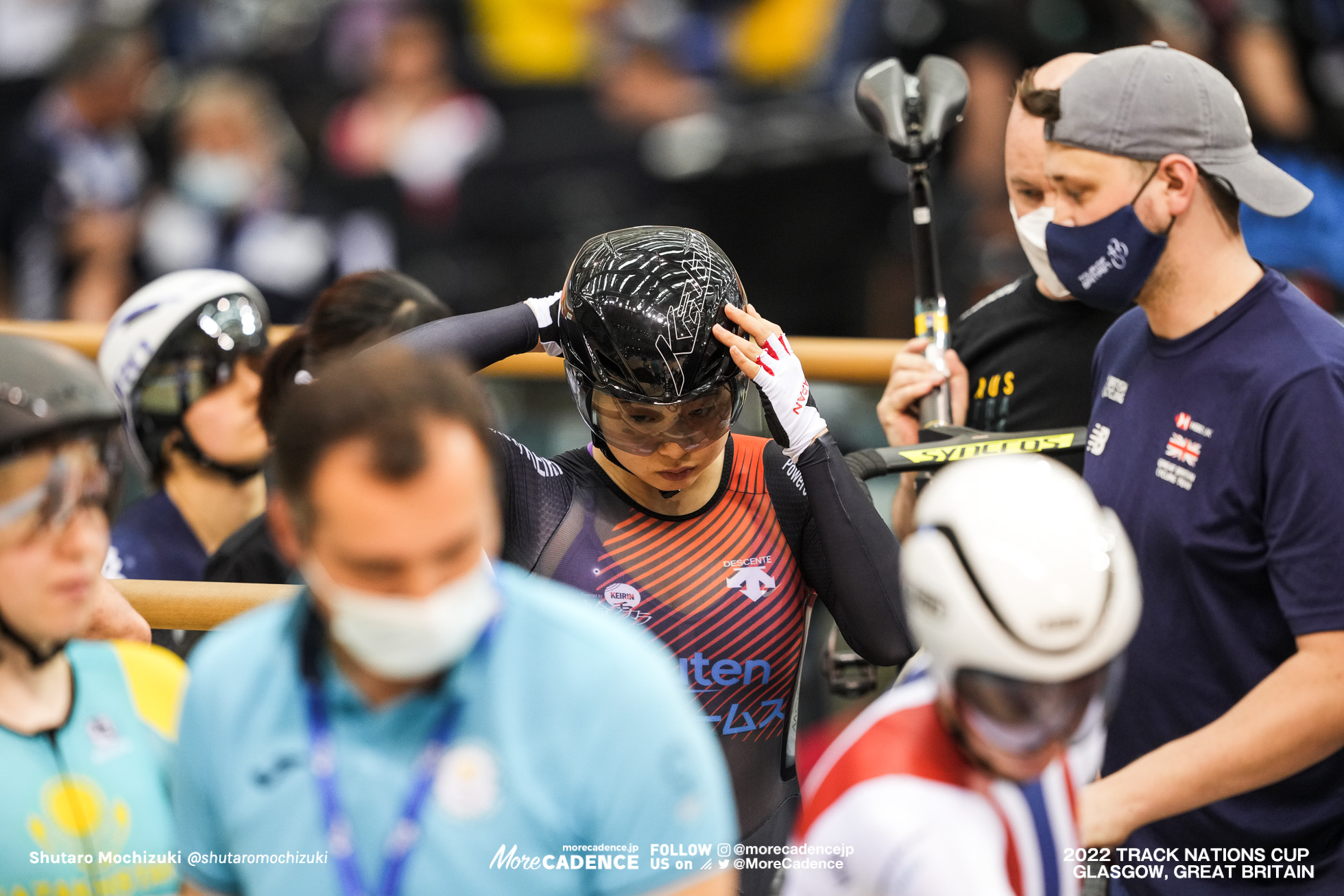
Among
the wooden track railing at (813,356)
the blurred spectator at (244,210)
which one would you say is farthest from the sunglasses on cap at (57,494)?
the blurred spectator at (244,210)

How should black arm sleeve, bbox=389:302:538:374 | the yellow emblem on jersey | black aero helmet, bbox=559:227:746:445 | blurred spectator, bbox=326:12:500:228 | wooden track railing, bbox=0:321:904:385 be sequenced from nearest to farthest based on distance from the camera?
the yellow emblem on jersey, black aero helmet, bbox=559:227:746:445, black arm sleeve, bbox=389:302:538:374, wooden track railing, bbox=0:321:904:385, blurred spectator, bbox=326:12:500:228

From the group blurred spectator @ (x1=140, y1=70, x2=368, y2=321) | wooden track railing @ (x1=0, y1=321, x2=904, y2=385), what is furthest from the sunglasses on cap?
blurred spectator @ (x1=140, y1=70, x2=368, y2=321)

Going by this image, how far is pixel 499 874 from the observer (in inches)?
67.7

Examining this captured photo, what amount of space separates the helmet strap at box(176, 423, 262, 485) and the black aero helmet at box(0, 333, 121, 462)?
1898 millimetres

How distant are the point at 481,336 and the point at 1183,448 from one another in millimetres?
1469

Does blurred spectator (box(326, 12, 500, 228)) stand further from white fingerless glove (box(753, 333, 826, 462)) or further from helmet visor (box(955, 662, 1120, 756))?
helmet visor (box(955, 662, 1120, 756))

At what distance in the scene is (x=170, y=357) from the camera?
394cm

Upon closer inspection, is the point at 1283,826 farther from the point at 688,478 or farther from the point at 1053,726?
the point at 688,478

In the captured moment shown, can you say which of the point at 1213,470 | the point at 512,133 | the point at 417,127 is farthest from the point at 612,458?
the point at 417,127

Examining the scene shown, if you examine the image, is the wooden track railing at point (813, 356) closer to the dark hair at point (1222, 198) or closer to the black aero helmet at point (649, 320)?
the black aero helmet at point (649, 320)

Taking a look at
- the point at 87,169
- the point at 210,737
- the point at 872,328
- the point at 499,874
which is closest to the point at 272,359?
the point at 210,737

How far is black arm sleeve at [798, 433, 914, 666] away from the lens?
108 inches

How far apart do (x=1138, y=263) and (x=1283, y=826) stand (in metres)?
1.09

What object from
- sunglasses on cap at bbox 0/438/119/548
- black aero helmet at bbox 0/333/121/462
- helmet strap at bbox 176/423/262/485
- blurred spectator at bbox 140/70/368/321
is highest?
black aero helmet at bbox 0/333/121/462
